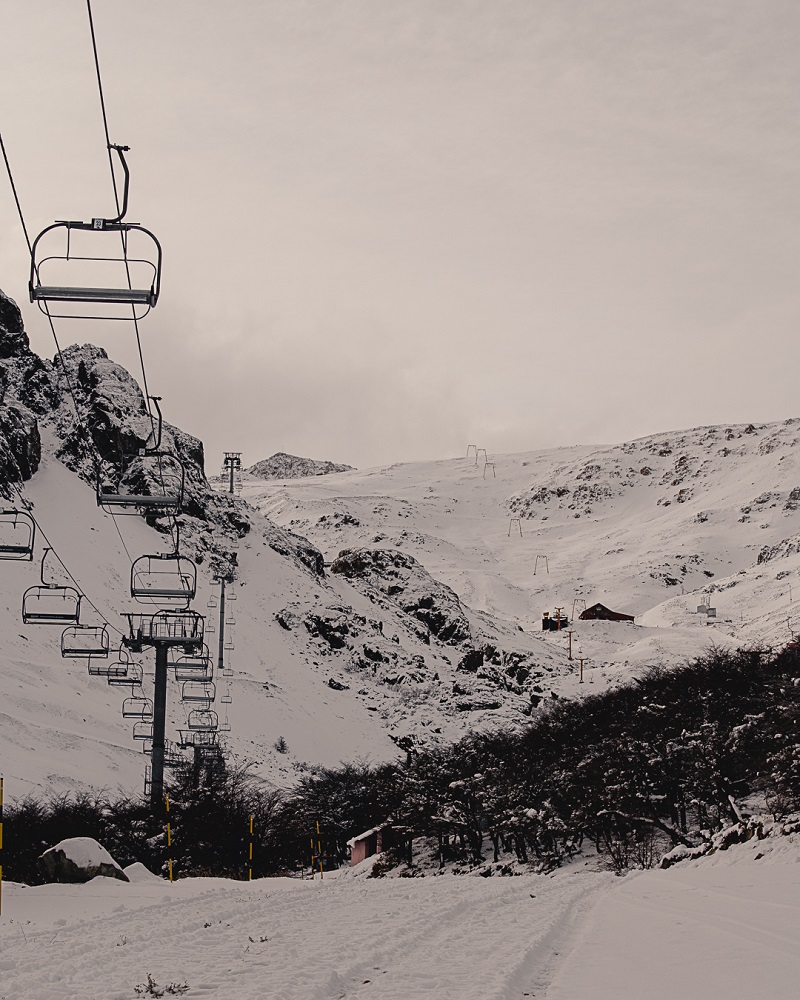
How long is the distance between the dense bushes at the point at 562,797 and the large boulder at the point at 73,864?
2027mm

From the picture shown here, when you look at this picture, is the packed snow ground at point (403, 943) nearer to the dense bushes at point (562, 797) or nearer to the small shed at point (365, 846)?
the dense bushes at point (562, 797)

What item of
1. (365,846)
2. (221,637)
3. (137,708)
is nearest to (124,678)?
(365,846)

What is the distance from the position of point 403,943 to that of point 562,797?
134 ft

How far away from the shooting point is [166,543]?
115 metres

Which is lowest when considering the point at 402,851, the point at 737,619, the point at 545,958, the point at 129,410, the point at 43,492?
the point at 402,851

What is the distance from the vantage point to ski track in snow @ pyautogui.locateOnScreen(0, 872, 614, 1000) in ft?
31.8

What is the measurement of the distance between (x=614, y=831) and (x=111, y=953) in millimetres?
A: 37079

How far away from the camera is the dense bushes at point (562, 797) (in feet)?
120

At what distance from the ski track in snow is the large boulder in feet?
6.45

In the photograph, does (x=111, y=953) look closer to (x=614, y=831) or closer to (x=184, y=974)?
(x=184, y=974)

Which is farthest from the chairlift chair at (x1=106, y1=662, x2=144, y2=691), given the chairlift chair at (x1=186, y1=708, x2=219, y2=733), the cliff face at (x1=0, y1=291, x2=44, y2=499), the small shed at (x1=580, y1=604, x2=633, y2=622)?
the small shed at (x1=580, y1=604, x2=633, y2=622)

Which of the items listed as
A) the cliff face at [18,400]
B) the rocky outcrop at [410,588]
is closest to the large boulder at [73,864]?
the cliff face at [18,400]

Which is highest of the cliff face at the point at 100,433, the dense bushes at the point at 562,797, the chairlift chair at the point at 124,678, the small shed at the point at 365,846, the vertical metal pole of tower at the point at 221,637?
the cliff face at the point at 100,433

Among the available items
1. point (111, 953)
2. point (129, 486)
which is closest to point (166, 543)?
point (129, 486)
